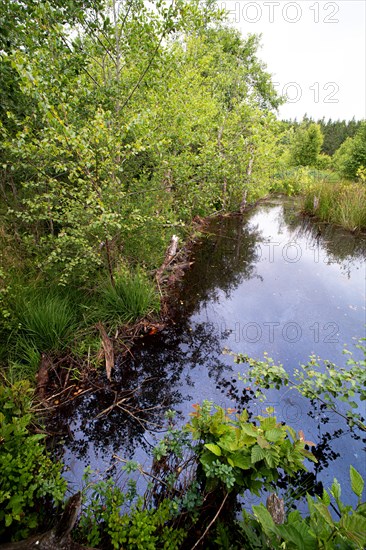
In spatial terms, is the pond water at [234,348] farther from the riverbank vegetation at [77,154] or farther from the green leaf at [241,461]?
the green leaf at [241,461]

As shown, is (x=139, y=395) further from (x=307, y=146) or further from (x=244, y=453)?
(x=307, y=146)

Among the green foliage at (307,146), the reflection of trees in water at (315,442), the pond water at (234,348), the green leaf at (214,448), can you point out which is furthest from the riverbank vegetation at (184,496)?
the green foliage at (307,146)

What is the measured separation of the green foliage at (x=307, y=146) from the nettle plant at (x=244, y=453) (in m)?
33.1

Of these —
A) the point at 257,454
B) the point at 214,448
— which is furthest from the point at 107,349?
the point at 257,454

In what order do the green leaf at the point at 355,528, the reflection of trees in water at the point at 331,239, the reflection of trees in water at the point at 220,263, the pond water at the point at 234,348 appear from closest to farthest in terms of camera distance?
the green leaf at the point at 355,528
the pond water at the point at 234,348
the reflection of trees in water at the point at 220,263
the reflection of trees in water at the point at 331,239

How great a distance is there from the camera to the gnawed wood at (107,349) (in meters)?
3.48

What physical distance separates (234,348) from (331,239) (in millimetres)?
8083

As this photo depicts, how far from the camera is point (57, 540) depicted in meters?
1.28

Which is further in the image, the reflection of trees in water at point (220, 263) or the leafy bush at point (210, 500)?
the reflection of trees in water at point (220, 263)

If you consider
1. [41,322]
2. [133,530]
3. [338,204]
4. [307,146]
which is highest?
[307,146]

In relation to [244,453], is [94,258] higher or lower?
higher

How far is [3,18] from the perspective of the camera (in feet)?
9.12

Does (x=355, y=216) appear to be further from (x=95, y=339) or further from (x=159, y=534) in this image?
(x=159, y=534)

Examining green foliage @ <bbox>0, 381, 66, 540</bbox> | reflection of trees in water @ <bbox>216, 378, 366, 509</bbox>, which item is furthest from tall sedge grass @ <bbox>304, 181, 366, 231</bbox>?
green foliage @ <bbox>0, 381, 66, 540</bbox>
